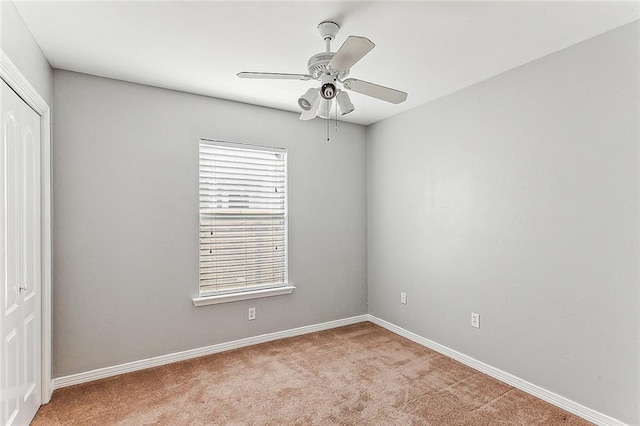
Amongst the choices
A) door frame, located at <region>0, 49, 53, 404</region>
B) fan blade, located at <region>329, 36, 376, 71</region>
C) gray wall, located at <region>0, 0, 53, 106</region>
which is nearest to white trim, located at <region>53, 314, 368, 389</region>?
door frame, located at <region>0, 49, 53, 404</region>

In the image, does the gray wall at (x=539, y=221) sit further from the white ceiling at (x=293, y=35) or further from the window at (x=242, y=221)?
the window at (x=242, y=221)

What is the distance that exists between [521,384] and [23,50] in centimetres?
402

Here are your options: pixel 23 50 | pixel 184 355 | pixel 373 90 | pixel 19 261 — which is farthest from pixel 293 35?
pixel 184 355

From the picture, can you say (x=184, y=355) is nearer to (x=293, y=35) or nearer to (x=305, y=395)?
(x=305, y=395)

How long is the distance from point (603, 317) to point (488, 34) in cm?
193

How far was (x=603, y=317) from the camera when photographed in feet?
7.17

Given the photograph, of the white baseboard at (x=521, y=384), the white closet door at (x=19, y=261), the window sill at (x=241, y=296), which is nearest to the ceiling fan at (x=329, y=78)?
the white closet door at (x=19, y=261)

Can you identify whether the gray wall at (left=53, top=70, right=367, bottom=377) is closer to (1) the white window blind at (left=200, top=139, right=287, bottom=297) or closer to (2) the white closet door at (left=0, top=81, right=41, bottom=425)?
(1) the white window blind at (left=200, top=139, right=287, bottom=297)

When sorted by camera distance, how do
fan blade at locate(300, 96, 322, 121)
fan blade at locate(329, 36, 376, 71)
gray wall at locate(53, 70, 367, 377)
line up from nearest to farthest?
1. fan blade at locate(329, 36, 376, 71)
2. fan blade at locate(300, 96, 322, 121)
3. gray wall at locate(53, 70, 367, 377)

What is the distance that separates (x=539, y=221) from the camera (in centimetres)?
253

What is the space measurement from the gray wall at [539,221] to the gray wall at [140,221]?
1.38 m

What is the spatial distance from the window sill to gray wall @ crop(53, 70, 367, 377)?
0.07 metres

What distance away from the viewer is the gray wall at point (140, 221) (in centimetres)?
271

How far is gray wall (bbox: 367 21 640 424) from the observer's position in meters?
2.11
